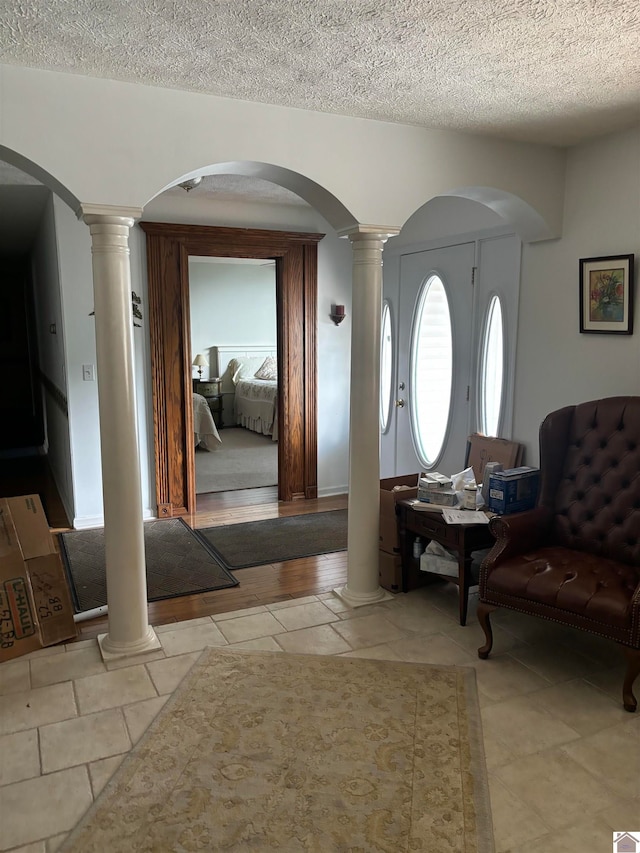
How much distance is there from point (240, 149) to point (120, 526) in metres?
1.81

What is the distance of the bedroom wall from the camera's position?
953 cm

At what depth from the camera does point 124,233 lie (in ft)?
9.46

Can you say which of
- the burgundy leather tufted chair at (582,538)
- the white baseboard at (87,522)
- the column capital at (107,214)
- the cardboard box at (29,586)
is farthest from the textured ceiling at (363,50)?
the white baseboard at (87,522)

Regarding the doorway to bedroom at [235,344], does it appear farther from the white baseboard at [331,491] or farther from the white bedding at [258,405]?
the white baseboard at [331,491]

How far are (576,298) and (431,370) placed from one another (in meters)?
1.52

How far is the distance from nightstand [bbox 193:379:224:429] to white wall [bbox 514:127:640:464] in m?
5.95

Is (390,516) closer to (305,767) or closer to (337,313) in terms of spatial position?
(305,767)

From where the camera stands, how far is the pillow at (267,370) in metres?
9.47

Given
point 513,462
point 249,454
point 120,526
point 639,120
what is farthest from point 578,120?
point 249,454

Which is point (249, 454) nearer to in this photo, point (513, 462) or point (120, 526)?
point (513, 462)

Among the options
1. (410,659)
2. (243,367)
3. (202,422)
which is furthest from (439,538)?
(243,367)

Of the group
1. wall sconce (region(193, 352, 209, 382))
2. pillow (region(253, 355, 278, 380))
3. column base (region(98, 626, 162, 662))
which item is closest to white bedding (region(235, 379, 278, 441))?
pillow (region(253, 355, 278, 380))

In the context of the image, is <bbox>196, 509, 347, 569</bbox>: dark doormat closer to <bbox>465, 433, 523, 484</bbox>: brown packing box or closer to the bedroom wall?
<bbox>465, 433, 523, 484</bbox>: brown packing box

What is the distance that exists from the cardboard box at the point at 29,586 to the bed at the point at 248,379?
5.65 meters
